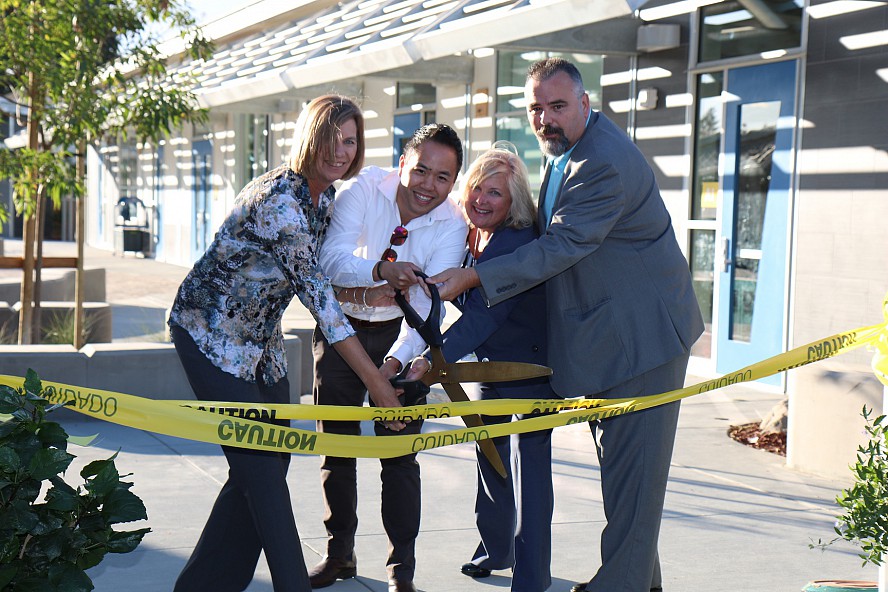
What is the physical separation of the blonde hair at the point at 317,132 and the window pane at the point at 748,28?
639 cm

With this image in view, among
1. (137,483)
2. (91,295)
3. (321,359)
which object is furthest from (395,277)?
(91,295)

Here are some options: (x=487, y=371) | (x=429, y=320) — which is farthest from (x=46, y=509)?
(x=487, y=371)

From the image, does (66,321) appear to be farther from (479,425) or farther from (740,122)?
(479,425)

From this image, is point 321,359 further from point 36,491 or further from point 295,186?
point 36,491

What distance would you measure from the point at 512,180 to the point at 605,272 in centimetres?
54

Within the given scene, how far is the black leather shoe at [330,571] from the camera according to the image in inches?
169

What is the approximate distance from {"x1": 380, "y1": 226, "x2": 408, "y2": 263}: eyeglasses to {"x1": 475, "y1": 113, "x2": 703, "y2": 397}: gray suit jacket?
0.41m

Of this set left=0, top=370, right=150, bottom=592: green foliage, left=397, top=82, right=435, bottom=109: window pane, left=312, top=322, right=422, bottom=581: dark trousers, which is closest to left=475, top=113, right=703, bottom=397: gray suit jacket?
left=312, top=322, right=422, bottom=581: dark trousers

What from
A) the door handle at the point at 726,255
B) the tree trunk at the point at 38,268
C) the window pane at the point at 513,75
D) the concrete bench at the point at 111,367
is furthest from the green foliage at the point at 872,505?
the window pane at the point at 513,75

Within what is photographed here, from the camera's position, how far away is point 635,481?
3744 mm

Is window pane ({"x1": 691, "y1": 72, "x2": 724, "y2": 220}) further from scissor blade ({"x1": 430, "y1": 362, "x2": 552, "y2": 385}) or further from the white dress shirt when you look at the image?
scissor blade ({"x1": 430, "y1": 362, "x2": 552, "y2": 385})

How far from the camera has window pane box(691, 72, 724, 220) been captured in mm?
9883

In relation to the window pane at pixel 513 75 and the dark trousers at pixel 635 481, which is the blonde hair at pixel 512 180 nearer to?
the dark trousers at pixel 635 481

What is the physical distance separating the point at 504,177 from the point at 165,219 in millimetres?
24785
